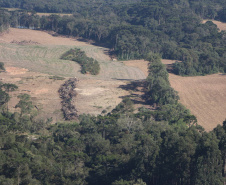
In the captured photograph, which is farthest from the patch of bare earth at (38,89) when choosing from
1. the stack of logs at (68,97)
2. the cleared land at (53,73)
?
the stack of logs at (68,97)

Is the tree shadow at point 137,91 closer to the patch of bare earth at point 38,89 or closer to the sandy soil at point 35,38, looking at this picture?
the patch of bare earth at point 38,89

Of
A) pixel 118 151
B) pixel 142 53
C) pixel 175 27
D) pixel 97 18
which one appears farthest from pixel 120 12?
pixel 118 151

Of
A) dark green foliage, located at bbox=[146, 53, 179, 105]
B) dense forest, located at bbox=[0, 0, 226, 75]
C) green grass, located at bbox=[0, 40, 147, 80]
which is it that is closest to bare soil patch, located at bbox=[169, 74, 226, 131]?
dark green foliage, located at bbox=[146, 53, 179, 105]

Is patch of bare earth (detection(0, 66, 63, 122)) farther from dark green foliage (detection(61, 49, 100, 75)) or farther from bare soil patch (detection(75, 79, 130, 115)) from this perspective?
dark green foliage (detection(61, 49, 100, 75))

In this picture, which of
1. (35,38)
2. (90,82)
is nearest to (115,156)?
(90,82)

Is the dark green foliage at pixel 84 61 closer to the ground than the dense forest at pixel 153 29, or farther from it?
closer to the ground
